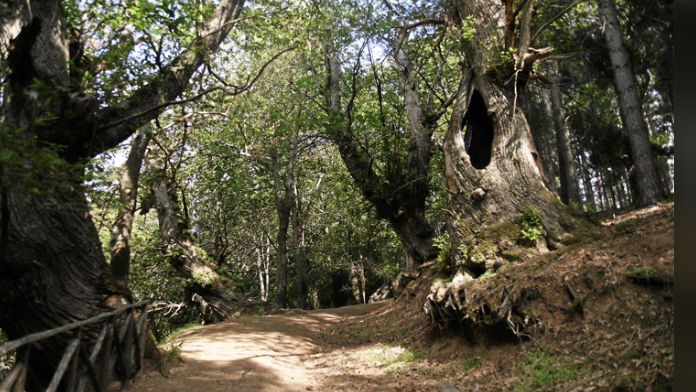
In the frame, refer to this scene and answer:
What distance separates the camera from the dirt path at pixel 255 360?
733cm

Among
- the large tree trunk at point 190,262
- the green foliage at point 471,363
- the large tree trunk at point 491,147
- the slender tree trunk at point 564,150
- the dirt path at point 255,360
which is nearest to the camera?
the green foliage at point 471,363

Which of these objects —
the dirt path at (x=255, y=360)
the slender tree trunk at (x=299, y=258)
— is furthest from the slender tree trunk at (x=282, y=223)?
the dirt path at (x=255, y=360)

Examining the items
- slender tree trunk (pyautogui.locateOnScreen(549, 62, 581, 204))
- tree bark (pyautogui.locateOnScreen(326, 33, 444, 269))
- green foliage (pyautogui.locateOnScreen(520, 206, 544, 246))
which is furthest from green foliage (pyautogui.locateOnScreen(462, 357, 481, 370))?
slender tree trunk (pyautogui.locateOnScreen(549, 62, 581, 204))

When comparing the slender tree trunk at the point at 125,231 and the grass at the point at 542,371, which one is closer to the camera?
the grass at the point at 542,371

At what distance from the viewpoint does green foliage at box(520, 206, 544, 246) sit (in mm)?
8367

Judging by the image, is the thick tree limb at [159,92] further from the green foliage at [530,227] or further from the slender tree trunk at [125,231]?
the green foliage at [530,227]

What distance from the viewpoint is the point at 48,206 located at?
6.13m

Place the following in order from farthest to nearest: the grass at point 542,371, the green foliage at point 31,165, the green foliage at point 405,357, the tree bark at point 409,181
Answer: the tree bark at point 409,181 < the green foliage at point 405,357 < the grass at point 542,371 < the green foliage at point 31,165

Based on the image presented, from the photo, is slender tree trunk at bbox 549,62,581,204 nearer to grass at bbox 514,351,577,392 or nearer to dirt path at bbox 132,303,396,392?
dirt path at bbox 132,303,396,392

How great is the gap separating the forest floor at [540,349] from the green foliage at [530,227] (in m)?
0.43

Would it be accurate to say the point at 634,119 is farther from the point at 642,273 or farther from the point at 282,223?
the point at 282,223

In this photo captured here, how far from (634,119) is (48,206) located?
14.2 meters

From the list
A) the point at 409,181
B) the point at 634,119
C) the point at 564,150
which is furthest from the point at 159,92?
the point at 564,150

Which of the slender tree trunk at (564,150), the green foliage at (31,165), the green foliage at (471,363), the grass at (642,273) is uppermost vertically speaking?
the slender tree trunk at (564,150)
